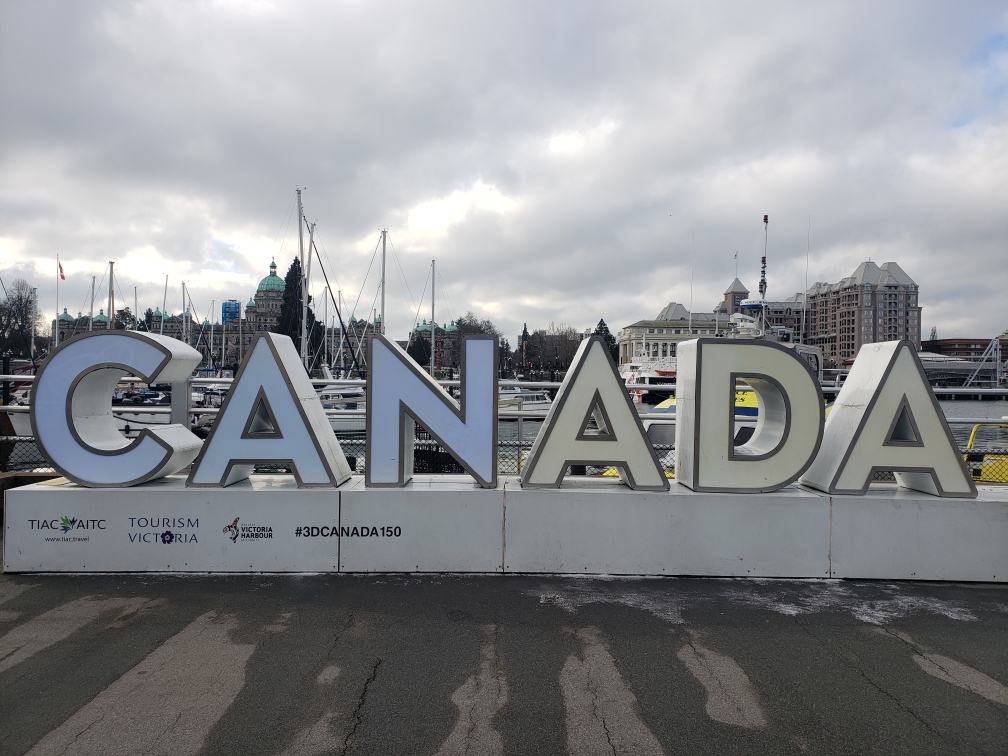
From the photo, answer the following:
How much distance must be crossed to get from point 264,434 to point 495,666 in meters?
3.65

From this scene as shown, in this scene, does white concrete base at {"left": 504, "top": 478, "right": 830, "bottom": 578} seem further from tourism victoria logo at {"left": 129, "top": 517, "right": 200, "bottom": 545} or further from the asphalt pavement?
tourism victoria logo at {"left": 129, "top": 517, "right": 200, "bottom": 545}

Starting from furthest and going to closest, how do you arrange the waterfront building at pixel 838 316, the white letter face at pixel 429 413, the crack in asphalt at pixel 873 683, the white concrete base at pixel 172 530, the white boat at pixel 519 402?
the waterfront building at pixel 838 316 < the white boat at pixel 519 402 < the white letter face at pixel 429 413 < the white concrete base at pixel 172 530 < the crack in asphalt at pixel 873 683

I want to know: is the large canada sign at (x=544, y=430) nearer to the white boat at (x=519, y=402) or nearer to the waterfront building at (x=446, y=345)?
the white boat at (x=519, y=402)

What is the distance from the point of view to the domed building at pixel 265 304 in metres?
114

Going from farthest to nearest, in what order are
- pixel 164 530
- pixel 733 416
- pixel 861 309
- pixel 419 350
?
pixel 861 309 → pixel 419 350 → pixel 733 416 → pixel 164 530

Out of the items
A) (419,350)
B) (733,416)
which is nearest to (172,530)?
(733,416)

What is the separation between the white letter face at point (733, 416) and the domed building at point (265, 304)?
11597 centimetres

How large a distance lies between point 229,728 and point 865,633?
4782 mm

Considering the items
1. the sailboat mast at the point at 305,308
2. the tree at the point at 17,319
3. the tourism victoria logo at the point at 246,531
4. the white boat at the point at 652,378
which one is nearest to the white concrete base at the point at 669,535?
the white boat at the point at 652,378

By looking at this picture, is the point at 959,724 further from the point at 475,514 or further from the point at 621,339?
the point at 621,339

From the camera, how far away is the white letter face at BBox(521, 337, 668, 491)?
648 cm

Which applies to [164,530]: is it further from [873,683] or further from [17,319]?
[17,319]

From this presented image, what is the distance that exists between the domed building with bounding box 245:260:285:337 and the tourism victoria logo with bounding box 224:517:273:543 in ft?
375

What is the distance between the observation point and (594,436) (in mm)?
6559
